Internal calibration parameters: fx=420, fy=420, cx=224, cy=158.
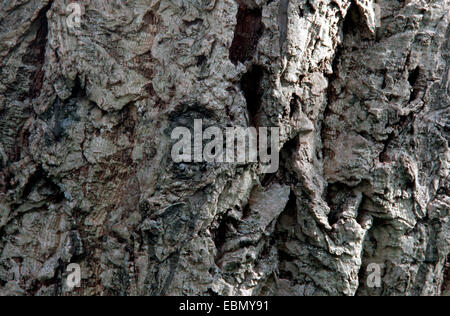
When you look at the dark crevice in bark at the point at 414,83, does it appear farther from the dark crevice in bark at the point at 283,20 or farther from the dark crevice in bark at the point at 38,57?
the dark crevice in bark at the point at 38,57

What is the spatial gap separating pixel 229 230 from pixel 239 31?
46.0 inches

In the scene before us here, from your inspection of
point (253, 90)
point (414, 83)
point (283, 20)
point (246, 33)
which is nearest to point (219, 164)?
point (253, 90)

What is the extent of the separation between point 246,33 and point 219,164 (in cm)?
80

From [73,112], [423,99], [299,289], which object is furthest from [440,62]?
[73,112]

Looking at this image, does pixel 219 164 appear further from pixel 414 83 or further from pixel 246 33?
pixel 414 83

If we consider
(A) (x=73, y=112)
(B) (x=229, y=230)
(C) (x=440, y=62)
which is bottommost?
(B) (x=229, y=230)

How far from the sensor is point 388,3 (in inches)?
106

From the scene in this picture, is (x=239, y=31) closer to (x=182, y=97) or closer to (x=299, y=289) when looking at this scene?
(x=182, y=97)

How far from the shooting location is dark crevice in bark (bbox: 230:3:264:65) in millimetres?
2465

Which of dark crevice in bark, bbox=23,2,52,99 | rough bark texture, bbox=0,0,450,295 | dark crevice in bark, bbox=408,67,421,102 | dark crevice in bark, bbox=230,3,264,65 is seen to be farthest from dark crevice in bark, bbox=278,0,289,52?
dark crevice in bark, bbox=23,2,52,99

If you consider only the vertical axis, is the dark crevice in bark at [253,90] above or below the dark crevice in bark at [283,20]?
below

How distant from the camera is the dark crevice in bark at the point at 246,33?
2.46 meters

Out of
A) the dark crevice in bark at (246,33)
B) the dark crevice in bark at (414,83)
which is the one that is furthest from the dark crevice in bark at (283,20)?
the dark crevice in bark at (414,83)

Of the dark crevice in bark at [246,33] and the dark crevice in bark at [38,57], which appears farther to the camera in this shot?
the dark crevice in bark at [38,57]
